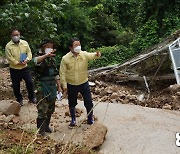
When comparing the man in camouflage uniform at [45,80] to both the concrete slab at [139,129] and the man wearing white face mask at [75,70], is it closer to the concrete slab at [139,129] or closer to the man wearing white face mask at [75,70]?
the man wearing white face mask at [75,70]

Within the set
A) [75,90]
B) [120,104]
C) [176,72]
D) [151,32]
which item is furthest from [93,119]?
[151,32]

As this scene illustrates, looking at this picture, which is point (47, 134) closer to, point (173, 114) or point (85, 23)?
point (173, 114)

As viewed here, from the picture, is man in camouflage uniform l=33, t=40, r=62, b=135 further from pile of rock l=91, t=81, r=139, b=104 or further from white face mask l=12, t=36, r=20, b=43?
pile of rock l=91, t=81, r=139, b=104

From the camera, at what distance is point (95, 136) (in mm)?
5441

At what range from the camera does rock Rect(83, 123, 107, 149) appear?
17.3ft

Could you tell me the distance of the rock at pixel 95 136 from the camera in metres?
5.28

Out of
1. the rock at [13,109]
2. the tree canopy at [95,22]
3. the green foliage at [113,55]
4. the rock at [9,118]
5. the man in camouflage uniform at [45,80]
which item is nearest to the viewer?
the man in camouflage uniform at [45,80]

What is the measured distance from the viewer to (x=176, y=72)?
8.87 metres

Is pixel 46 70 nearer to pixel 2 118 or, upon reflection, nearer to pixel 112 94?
pixel 2 118

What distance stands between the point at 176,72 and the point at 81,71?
369cm

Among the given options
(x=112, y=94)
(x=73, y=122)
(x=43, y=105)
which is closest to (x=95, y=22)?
(x=112, y=94)

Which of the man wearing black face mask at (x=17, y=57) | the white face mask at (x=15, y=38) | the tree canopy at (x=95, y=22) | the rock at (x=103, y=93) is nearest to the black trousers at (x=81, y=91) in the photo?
the man wearing black face mask at (x=17, y=57)

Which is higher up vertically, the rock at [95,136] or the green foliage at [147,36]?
the rock at [95,136]

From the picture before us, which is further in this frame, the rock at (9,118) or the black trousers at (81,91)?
the rock at (9,118)
